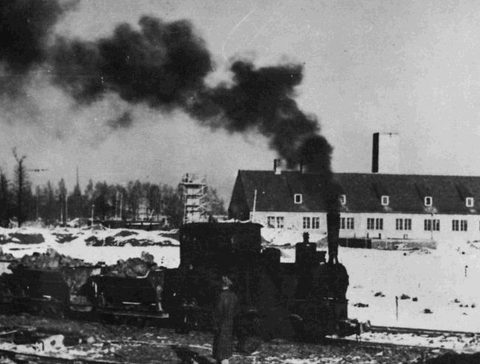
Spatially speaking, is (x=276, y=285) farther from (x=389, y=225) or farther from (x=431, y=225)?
(x=431, y=225)

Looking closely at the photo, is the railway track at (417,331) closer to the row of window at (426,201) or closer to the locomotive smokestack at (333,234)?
the locomotive smokestack at (333,234)

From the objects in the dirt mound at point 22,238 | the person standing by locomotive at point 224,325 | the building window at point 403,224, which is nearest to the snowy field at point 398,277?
the dirt mound at point 22,238

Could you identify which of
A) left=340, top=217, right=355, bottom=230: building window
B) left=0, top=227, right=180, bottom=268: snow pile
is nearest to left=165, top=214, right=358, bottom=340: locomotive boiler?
left=0, top=227, right=180, bottom=268: snow pile

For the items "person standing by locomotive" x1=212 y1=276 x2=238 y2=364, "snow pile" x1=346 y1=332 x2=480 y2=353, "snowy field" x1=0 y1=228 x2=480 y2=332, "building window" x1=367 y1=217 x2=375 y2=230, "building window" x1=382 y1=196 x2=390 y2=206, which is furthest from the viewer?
"building window" x1=382 y1=196 x2=390 y2=206

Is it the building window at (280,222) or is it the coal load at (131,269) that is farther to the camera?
the building window at (280,222)

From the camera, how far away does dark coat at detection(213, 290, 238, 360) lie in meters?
10.4

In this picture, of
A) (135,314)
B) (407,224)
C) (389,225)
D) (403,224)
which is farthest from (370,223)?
(135,314)

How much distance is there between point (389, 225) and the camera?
50.3 m

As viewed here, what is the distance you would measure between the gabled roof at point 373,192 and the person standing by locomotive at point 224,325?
37875 millimetres

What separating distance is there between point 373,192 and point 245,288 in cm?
4034

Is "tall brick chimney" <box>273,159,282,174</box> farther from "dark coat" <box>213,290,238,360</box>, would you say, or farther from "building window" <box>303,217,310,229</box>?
"dark coat" <box>213,290,238,360</box>

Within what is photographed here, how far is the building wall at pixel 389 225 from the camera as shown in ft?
160

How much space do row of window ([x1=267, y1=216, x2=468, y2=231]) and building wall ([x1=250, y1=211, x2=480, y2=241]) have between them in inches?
2.9

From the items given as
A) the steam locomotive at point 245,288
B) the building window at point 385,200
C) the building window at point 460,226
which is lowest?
the steam locomotive at point 245,288
